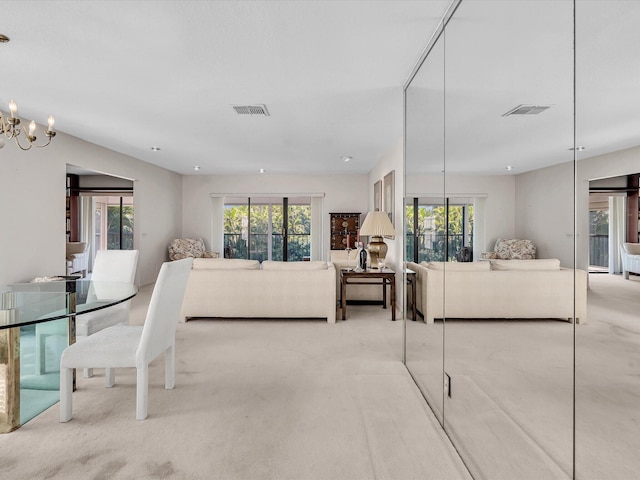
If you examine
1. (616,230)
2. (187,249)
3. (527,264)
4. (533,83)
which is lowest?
(187,249)

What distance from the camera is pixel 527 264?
1.28 metres

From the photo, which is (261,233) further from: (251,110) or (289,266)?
(251,110)

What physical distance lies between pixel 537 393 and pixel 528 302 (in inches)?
11.3

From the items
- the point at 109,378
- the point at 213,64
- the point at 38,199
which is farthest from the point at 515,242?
the point at 38,199

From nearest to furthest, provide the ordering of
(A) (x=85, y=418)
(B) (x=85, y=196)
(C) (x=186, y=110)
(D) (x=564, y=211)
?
(D) (x=564, y=211)
(A) (x=85, y=418)
(C) (x=186, y=110)
(B) (x=85, y=196)

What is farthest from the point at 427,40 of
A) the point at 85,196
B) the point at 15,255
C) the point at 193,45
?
the point at 85,196

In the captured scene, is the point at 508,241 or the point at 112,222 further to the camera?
the point at 112,222

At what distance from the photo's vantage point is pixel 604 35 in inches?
35.1

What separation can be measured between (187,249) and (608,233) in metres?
7.88

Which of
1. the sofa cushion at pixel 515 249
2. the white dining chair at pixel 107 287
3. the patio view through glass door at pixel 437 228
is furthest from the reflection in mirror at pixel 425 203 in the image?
the white dining chair at pixel 107 287

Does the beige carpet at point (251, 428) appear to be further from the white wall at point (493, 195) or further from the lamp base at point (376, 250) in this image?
the lamp base at point (376, 250)

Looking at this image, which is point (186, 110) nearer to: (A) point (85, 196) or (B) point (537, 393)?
(B) point (537, 393)

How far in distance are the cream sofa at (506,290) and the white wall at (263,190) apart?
617 cm

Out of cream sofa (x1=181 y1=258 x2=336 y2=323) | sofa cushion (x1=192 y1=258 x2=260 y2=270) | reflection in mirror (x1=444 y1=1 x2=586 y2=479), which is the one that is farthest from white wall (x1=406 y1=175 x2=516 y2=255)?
sofa cushion (x1=192 y1=258 x2=260 y2=270)
